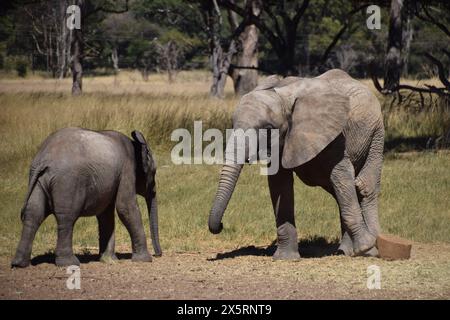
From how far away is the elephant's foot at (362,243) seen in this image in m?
10.0

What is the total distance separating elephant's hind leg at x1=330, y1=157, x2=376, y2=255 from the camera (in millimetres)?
9797

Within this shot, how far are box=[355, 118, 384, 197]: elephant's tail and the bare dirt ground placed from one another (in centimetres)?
80

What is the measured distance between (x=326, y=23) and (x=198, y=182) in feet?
135

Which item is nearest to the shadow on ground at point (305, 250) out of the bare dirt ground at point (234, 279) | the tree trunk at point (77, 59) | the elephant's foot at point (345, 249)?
the elephant's foot at point (345, 249)

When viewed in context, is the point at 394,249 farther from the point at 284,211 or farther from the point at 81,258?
the point at 81,258

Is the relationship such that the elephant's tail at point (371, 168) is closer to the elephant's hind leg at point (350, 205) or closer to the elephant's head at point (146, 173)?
the elephant's hind leg at point (350, 205)

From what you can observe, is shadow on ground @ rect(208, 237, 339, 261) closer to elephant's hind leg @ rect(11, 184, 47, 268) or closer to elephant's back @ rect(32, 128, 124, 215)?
elephant's back @ rect(32, 128, 124, 215)

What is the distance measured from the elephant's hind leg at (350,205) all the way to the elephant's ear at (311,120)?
43 centimetres

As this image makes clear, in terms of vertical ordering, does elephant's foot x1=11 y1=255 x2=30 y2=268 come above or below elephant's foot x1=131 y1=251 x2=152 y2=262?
above

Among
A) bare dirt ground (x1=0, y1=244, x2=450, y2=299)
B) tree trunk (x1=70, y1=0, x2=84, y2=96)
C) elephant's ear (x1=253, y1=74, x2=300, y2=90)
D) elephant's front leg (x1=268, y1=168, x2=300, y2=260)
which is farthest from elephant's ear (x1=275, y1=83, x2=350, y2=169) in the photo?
tree trunk (x1=70, y1=0, x2=84, y2=96)

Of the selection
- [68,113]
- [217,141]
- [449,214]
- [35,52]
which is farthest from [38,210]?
[35,52]

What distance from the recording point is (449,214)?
13234mm

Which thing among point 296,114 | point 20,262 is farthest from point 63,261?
point 296,114

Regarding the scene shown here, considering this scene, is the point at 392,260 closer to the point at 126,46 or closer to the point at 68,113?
the point at 68,113
